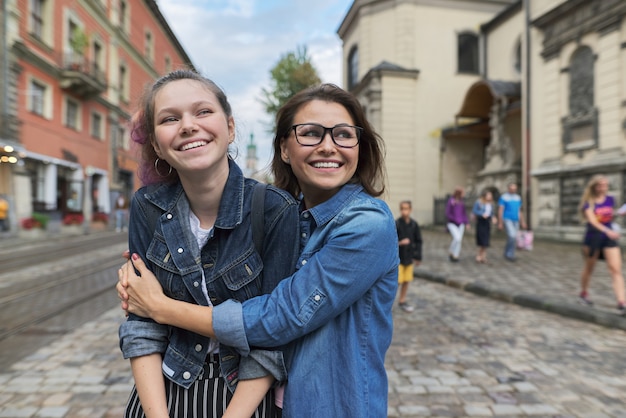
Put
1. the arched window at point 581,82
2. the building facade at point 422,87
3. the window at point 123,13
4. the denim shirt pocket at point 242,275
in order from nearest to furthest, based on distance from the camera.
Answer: the denim shirt pocket at point 242,275 < the arched window at point 581,82 < the building facade at point 422,87 < the window at point 123,13

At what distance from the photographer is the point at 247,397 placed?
4.15 ft

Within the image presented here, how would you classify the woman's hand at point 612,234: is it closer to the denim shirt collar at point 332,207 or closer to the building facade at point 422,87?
the denim shirt collar at point 332,207

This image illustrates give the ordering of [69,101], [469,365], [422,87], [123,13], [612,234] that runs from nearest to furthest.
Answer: [469,365], [612,234], [69,101], [422,87], [123,13]

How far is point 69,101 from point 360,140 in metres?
23.9

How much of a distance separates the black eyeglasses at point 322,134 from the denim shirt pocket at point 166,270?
560mm

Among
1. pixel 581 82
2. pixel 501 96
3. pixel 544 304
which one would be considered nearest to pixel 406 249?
pixel 544 304

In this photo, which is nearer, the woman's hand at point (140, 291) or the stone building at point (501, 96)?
the woman's hand at point (140, 291)

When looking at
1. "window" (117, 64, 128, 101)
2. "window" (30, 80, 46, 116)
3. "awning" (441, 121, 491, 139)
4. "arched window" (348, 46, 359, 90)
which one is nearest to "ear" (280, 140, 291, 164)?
"window" (30, 80, 46, 116)

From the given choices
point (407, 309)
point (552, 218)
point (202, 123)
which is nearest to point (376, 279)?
point (202, 123)

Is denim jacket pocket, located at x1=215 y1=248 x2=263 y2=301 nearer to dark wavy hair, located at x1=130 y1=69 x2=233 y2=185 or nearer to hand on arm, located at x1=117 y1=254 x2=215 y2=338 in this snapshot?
hand on arm, located at x1=117 y1=254 x2=215 y2=338

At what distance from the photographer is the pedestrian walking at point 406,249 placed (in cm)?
617

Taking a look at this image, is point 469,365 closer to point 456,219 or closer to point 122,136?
point 456,219

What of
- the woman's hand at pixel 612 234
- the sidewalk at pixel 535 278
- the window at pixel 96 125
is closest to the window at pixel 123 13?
the window at pixel 96 125

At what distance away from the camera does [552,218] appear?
14.5 metres
